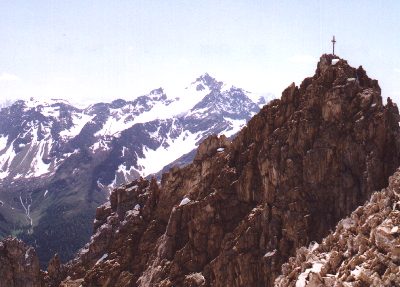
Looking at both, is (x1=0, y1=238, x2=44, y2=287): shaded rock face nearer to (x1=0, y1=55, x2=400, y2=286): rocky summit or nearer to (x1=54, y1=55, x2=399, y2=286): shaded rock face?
(x1=0, y1=55, x2=400, y2=286): rocky summit

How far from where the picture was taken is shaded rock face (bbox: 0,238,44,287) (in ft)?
404

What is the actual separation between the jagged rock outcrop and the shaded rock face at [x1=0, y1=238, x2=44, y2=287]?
85.8 m

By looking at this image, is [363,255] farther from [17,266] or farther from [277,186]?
[17,266]

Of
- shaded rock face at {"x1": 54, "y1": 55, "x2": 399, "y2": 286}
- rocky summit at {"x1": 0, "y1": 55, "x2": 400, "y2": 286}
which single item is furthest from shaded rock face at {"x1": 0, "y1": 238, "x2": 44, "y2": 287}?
shaded rock face at {"x1": 54, "y1": 55, "x2": 399, "y2": 286}

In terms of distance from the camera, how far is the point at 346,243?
46.8 m

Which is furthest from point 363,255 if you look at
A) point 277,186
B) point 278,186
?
point 277,186

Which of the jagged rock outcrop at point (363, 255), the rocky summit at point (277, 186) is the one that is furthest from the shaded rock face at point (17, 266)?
the jagged rock outcrop at point (363, 255)

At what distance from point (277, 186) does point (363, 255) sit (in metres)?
40.3

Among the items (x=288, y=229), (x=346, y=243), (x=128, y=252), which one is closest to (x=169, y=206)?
(x=128, y=252)

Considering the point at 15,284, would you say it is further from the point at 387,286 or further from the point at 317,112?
the point at 387,286

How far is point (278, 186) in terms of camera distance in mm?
78812

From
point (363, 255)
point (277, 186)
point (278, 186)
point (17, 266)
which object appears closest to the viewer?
point (363, 255)

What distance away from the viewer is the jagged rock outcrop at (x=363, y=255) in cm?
3491

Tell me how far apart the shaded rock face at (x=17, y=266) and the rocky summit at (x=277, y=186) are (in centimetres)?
2871
